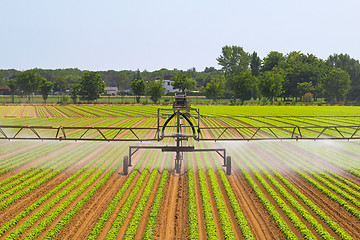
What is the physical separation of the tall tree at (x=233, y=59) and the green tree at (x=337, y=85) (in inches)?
1788

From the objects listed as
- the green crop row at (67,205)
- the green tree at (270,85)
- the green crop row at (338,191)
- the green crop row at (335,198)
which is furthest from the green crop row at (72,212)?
the green tree at (270,85)

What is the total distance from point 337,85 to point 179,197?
380 feet

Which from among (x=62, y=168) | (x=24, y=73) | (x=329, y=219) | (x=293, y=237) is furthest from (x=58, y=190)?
(x=24, y=73)

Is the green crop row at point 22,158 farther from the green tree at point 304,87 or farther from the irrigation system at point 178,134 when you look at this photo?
the green tree at point 304,87

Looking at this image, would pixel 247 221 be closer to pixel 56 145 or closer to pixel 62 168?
pixel 62 168

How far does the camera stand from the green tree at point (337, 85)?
343 ft

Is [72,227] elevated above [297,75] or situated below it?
below

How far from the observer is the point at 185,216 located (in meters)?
10.0

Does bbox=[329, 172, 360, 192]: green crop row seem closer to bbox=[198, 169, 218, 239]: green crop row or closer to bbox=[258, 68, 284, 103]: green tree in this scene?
bbox=[198, 169, 218, 239]: green crop row

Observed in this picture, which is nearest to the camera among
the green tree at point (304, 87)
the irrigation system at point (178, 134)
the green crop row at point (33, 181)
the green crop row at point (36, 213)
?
the green crop row at point (36, 213)

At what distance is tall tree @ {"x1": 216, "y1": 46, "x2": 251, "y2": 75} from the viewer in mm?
140500

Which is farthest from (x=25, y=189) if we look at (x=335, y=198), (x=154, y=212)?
(x=335, y=198)

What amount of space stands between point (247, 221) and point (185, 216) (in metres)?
2.40

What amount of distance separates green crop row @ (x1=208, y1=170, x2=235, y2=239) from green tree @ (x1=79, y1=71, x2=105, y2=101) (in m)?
89.2
